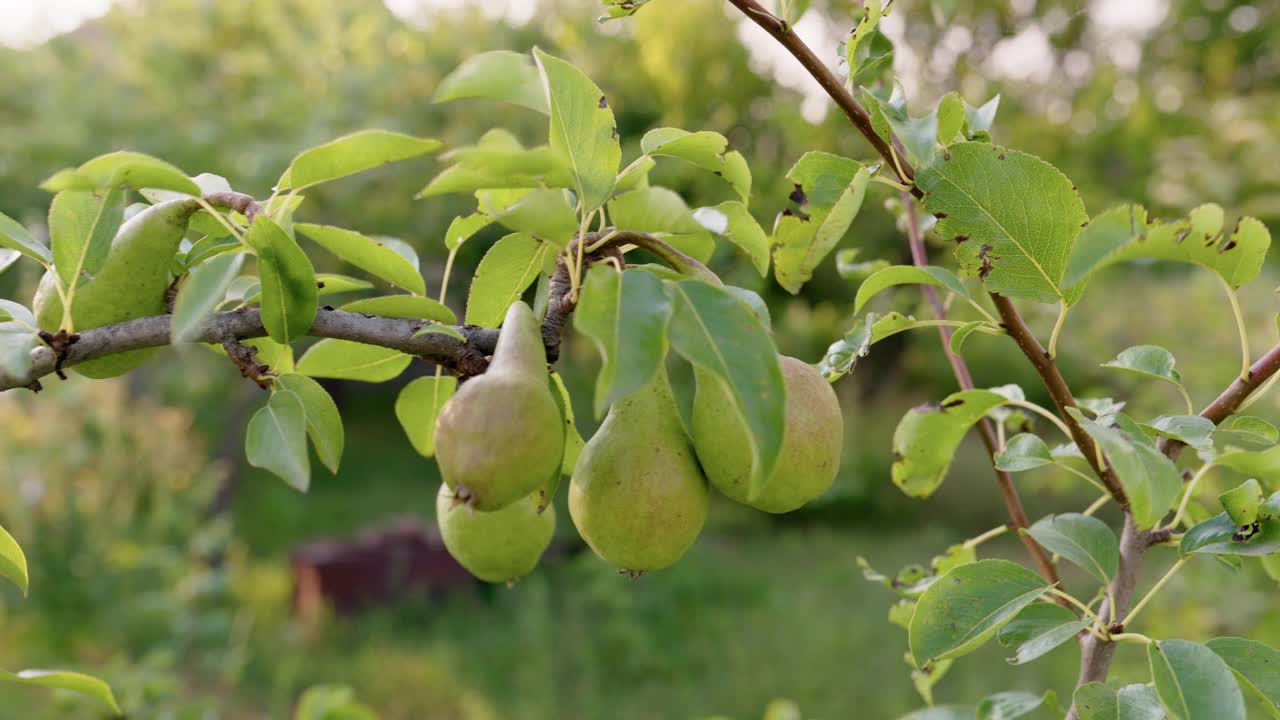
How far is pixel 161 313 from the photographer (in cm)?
69

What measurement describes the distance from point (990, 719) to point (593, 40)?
4.31 m

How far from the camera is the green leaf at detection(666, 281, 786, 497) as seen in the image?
49 cm

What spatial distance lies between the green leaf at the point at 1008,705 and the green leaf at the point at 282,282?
629 millimetres

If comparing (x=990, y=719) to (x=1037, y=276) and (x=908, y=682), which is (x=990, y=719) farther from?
(x=908, y=682)

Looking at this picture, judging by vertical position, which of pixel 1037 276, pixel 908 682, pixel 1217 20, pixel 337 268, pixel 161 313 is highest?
pixel 161 313

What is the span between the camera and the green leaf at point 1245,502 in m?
0.64

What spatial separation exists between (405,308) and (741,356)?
24 centimetres

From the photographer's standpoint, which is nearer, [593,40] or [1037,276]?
[1037,276]

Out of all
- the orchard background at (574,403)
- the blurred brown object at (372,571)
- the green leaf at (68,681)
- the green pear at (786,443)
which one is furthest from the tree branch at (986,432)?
the blurred brown object at (372,571)

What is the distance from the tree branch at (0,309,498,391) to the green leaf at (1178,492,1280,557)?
490mm

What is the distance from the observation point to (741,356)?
20.0 inches

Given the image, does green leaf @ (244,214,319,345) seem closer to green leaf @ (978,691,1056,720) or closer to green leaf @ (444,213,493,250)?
green leaf @ (444,213,493,250)

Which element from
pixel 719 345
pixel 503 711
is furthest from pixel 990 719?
pixel 503 711

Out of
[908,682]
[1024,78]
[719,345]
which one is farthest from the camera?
[1024,78]
